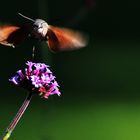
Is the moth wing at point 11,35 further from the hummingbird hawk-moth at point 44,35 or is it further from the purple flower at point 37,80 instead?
the purple flower at point 37,80

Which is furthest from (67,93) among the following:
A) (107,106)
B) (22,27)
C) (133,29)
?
(22,27)

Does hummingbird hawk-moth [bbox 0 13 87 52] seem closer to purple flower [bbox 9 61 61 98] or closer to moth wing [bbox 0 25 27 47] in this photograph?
moth wing [bbox 0 25 27 47]

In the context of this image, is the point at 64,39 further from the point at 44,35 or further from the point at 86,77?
the point at 86,77

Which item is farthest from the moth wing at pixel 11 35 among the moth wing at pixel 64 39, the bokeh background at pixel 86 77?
the bokeh background at pixel 86 77

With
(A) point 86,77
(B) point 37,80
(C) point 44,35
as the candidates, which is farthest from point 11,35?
(A) point 86,77

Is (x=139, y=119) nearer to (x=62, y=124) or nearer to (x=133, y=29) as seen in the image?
(x=62, y=124)

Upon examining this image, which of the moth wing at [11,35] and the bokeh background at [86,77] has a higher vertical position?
the bokeh background at [86,77]

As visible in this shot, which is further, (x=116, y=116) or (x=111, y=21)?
(x=111, y=21)
